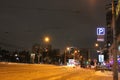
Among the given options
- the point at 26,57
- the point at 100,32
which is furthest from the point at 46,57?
the point at 100,32

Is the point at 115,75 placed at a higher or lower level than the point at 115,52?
lower

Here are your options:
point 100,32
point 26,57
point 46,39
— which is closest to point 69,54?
point 26,57

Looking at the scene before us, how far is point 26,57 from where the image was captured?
179 meters

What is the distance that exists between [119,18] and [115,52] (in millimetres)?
78762

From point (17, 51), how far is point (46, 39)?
4634 inches

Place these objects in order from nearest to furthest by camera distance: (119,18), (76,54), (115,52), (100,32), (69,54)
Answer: (115,52) < (100,32) < (119,18) < (76,54) < (69,54)

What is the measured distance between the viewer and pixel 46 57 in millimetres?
179375

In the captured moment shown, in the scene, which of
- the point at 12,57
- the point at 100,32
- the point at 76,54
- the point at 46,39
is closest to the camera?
the point at 100,32

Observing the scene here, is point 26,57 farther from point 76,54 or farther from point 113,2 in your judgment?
point 113,2

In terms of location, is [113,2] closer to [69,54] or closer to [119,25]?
[119,25]

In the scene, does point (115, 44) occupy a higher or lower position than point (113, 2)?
lower

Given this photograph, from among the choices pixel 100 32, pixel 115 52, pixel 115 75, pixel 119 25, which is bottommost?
pixel 115 75

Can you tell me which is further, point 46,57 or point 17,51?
point 17,51

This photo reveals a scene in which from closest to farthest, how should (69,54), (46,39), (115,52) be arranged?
(115,52), (46,39), (69,54)
